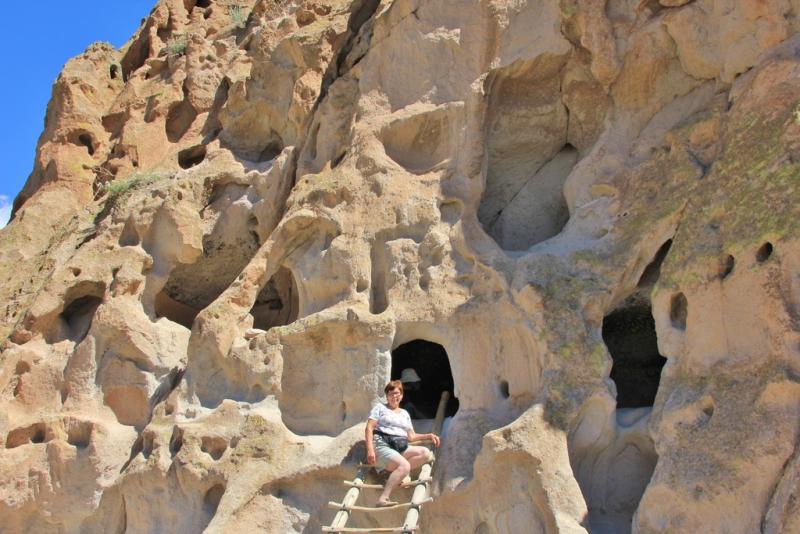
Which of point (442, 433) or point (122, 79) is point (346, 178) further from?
point (122, 79)

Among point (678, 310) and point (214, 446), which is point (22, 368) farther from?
point (678, 310)

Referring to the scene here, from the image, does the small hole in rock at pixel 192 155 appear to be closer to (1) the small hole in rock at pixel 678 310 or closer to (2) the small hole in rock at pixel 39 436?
(2) the small hole in rock at pixel 39 436

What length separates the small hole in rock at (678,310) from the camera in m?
5.08

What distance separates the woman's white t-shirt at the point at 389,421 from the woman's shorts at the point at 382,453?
0.06 metres

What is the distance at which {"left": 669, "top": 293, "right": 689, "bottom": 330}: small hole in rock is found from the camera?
508 cm

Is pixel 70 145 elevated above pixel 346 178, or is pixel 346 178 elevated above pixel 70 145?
pixel 70 145

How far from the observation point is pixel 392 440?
18.0ft

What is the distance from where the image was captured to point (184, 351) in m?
7.55

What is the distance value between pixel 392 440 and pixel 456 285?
1.19 m

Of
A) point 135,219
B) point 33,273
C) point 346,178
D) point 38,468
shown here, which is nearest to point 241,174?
point 135,219

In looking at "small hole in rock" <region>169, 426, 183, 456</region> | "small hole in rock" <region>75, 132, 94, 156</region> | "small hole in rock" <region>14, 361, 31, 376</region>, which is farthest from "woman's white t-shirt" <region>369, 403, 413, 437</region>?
"small hole in rock" <region>75, 132, 94, 156</region>

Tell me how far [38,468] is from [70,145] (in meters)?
4.73

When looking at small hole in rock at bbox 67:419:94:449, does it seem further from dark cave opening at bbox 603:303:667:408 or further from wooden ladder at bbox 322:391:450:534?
dark cave opening at bbox 603:303:667:408

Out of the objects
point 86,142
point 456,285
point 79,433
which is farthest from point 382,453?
point 86,142
